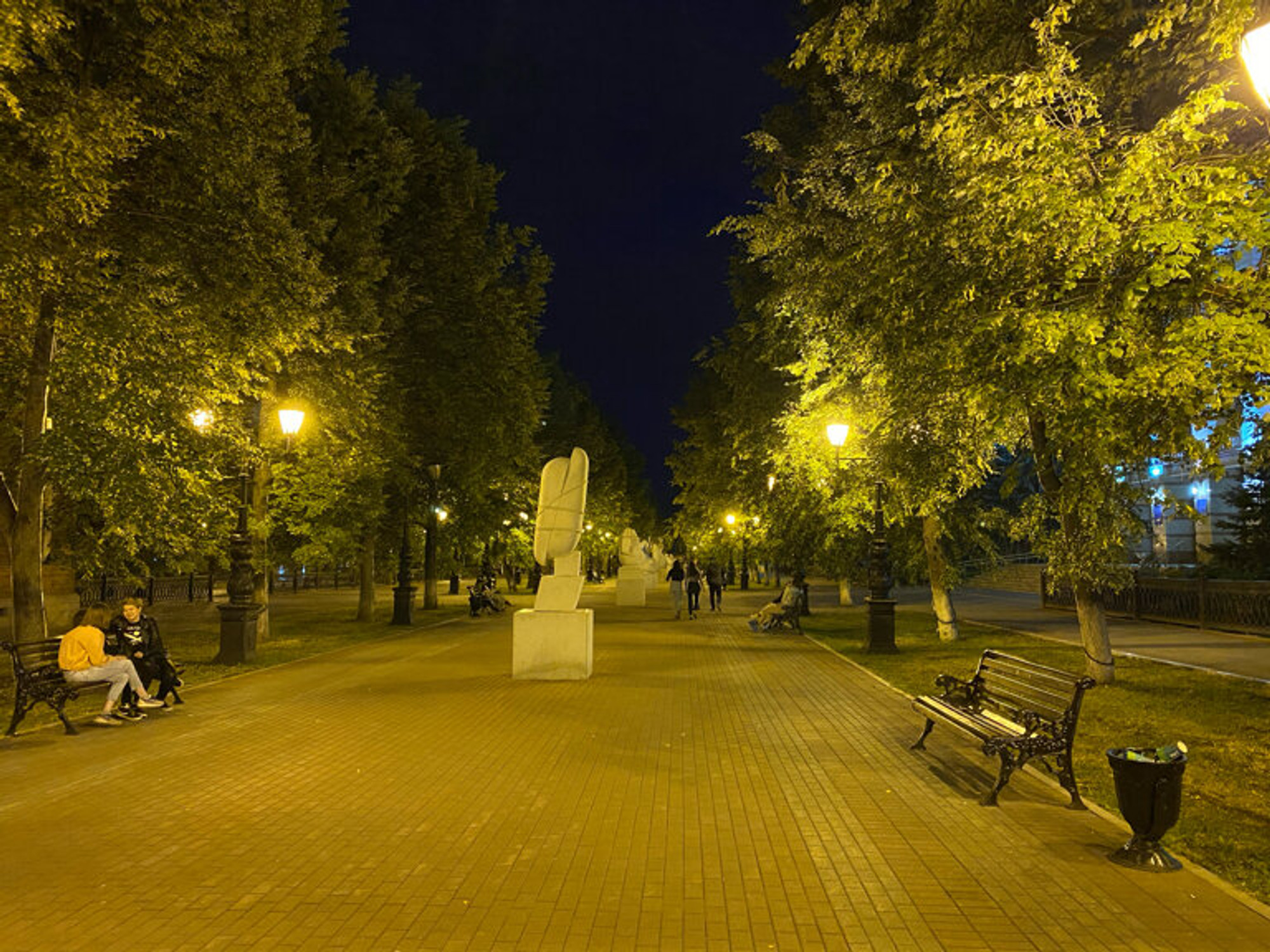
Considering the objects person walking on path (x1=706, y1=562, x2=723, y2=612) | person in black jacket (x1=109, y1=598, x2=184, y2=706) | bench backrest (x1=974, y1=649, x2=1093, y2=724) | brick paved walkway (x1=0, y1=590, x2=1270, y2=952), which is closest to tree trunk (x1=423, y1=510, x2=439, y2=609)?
person walking on path (x1=706, y1=562, x2=723, y2=612)

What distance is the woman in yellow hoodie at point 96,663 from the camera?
9484 millimetres

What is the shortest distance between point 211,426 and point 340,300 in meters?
6.20

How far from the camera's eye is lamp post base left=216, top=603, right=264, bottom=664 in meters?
15.3

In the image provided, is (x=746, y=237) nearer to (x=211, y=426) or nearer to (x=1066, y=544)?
(x=1066, y=544)

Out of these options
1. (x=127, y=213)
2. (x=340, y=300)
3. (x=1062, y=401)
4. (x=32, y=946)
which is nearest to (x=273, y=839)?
(x=32, y=946)

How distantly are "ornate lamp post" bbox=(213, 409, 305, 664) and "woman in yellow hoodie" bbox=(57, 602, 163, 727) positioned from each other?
5.26m

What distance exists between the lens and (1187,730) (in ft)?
31.0

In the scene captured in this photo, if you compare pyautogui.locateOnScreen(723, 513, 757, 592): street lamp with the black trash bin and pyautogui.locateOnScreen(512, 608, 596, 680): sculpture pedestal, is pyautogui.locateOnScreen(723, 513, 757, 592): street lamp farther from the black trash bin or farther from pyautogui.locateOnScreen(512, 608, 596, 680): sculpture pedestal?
the black trash bin

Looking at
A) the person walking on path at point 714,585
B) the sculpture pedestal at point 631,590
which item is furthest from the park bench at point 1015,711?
the sculpture pedestal at point 631,590

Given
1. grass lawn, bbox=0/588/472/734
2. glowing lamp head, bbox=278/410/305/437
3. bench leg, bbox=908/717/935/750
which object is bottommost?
grass lawn, bbox=0/588/472/734

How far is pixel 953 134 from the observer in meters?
8.14

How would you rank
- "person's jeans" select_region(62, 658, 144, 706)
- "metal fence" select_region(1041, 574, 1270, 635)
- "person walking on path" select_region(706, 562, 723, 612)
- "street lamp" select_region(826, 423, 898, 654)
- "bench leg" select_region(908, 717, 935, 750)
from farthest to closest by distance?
"person walking on path" select_region(706, 562, 723, 612) → "metal fence" select_region(1041, 574, 1270, 635) → "street lamp" select_region(826, 423, 898, 654) → "person's jeans" select_region(62, 658, 144, 706) → "bench leg" select_region(908, 717, 935, 750)

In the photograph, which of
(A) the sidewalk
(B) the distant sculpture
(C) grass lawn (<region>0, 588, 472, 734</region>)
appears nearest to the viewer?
(C) grass lawn (<region>0, 588, 472, 734</region>)

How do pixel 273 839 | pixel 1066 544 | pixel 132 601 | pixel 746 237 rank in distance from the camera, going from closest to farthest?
pixel 273 839
pixel 132 601
pixel 1066 544
pixel 746 237
